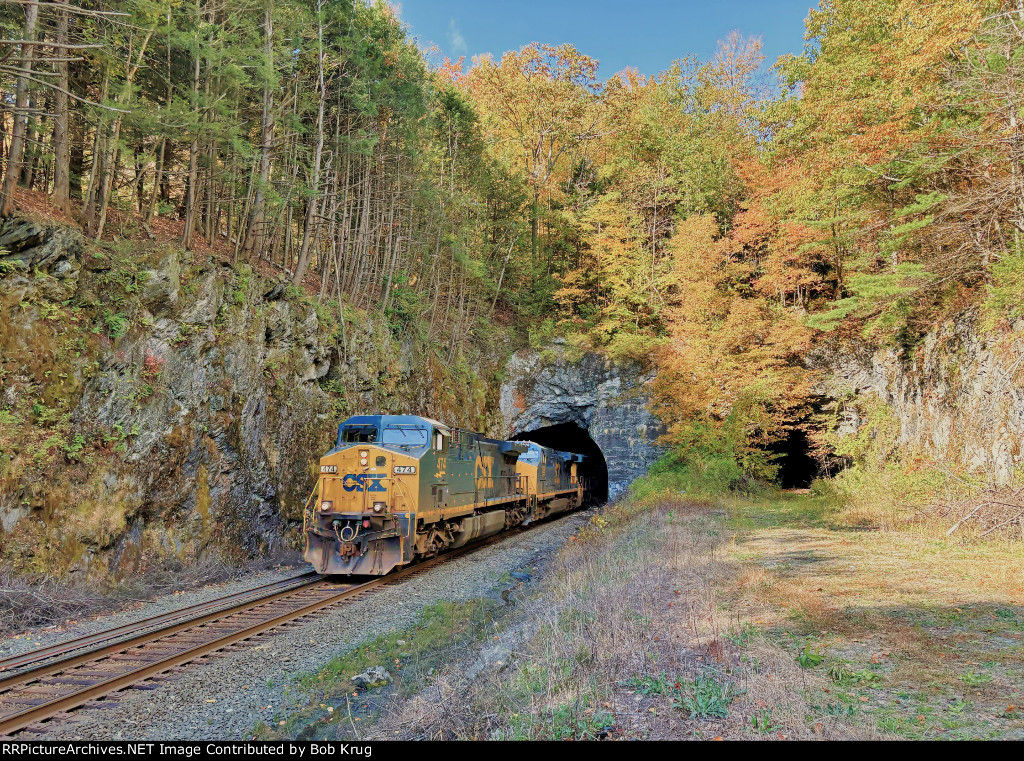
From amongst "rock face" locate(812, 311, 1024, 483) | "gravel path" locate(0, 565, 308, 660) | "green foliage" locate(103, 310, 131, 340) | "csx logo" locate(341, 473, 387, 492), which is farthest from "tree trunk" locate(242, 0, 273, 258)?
"rock face" locate(812, 311, 1024, 483)

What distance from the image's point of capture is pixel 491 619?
29.4 feet

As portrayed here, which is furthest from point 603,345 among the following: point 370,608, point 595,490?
point 370,608

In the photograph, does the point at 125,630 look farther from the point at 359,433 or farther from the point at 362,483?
the point at 359,433

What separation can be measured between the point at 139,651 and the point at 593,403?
22543 millimetres

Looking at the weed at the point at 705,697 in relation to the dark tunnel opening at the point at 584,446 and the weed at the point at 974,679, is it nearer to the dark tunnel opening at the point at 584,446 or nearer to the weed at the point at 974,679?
the weed at the point at 974,679

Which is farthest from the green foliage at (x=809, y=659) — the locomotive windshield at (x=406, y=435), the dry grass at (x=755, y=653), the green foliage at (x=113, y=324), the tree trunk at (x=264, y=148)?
the tree trunk at (x=264, y=148)

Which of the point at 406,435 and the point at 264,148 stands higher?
the point at 264,148

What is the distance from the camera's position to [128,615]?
8.91m

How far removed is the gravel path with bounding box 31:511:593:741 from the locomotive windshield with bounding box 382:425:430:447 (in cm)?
297

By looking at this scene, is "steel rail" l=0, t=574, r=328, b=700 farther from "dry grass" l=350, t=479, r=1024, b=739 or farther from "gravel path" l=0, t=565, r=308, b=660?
"dry grass" l=350, t=479, r=1024, b=739

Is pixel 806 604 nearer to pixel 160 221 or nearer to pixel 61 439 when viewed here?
pixel 61 439


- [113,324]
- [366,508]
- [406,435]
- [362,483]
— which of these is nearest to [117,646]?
[366,508]

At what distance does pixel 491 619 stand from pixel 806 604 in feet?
14.9

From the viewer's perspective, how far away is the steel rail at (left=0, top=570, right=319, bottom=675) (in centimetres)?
665
